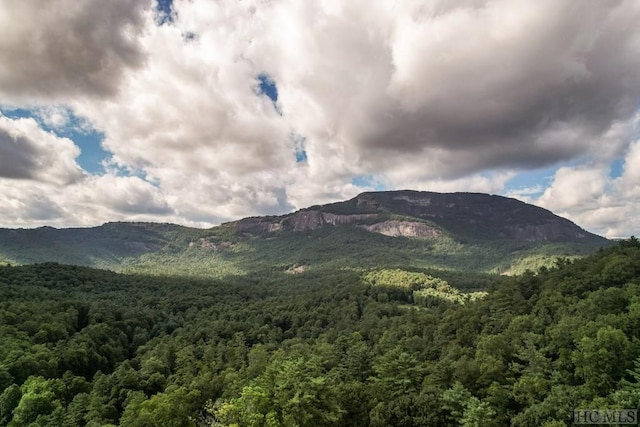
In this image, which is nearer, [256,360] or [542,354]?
[542,354]

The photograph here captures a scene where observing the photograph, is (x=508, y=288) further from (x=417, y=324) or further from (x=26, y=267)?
(x=26, y=267)

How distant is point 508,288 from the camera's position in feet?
302

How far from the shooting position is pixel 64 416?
163 feet

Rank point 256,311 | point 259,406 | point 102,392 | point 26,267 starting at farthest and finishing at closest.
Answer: point 26,267 < point 256,311 < point 102,392 < point 259,406

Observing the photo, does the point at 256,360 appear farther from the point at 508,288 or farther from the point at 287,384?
the point at 508,288

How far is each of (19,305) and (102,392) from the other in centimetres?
4496

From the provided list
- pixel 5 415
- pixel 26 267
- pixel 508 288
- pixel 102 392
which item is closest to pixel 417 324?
pixel 508 288

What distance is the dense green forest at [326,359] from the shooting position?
41938mm

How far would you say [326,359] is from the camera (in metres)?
68.1

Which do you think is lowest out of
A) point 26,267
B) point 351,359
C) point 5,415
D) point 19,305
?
point 5,415

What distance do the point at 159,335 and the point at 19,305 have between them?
34464mm

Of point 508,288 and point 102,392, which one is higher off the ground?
point 508,288

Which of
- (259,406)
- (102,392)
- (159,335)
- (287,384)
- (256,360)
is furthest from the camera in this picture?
(159,335)

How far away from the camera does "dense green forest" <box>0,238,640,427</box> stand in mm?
41938
